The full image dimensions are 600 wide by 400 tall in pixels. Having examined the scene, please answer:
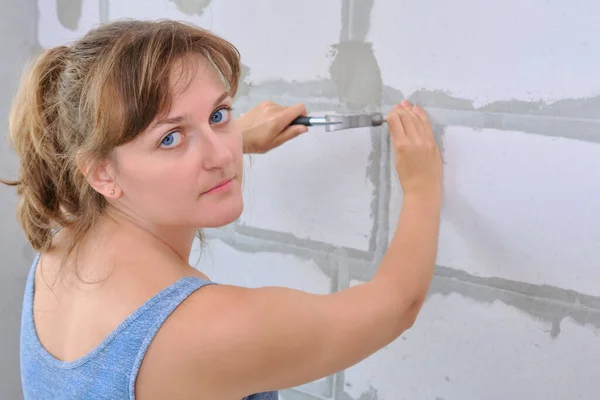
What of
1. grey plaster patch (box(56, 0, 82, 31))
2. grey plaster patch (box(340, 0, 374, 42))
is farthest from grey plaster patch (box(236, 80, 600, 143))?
grey plaster patch (box(56, 0, 82, 31))

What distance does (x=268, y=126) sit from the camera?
1383mm

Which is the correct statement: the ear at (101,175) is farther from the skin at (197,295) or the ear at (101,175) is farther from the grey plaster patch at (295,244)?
the grey plaster patch at (295,244)

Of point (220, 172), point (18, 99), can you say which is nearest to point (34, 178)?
point (18, 99)

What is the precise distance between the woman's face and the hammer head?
23 cm

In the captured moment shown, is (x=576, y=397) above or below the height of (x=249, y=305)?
below

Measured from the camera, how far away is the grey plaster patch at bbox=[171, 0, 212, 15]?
1.62 m

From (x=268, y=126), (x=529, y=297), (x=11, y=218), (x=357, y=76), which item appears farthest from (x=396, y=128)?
(x=11, y=218)

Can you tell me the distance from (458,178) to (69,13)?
50.6 inches

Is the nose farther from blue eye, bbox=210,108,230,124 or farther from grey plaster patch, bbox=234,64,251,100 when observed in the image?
grey plaster patch, bbox=234,64,251,100

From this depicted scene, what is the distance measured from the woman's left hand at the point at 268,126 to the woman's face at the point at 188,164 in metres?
0.29

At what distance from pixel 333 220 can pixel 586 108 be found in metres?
0.58

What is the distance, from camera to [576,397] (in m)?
1.20

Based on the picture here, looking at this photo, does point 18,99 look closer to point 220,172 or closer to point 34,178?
point 34,178

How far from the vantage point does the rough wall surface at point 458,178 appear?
1150 millimetres
